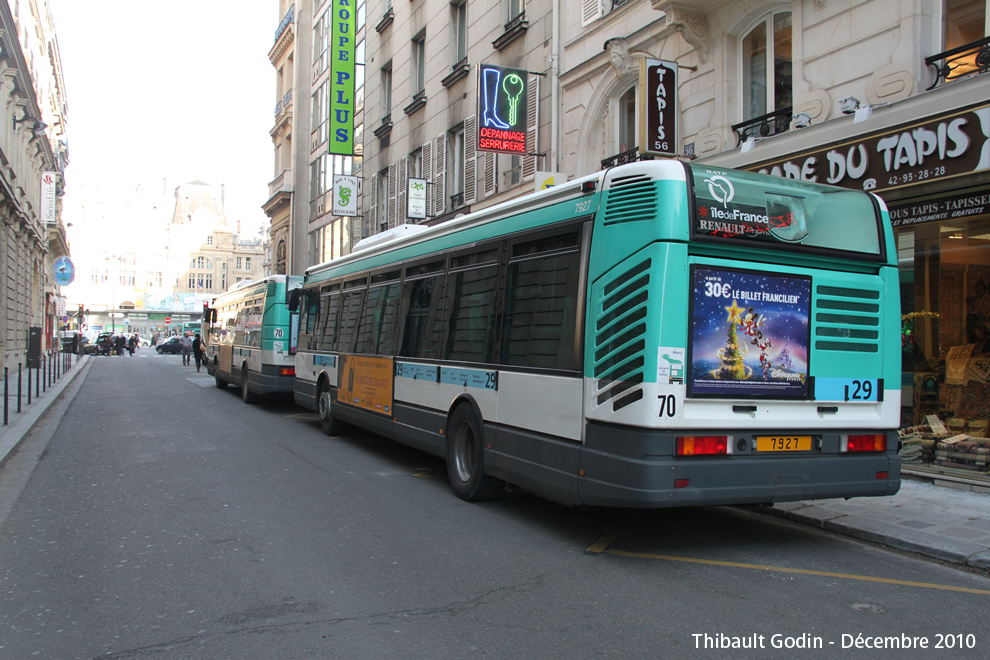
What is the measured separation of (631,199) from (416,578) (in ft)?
9.98

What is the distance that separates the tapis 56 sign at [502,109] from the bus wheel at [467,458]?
9498 mm

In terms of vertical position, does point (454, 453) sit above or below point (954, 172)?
below

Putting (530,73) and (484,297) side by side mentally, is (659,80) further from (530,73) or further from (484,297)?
(484,297)

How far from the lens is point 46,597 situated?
Answer: 15.4 feet

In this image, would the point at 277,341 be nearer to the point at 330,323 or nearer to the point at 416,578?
the point at 330,323

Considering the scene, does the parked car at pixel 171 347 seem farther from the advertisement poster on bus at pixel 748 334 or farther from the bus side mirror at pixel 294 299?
the advertisement poster on bus at pixel 748 334

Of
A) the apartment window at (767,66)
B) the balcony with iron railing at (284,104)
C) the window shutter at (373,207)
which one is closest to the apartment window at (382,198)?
the window shutter at (373,207)

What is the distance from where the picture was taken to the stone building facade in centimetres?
2511

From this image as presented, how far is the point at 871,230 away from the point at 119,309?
102 m

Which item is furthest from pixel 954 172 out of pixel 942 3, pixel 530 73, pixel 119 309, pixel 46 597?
pixel 119 309

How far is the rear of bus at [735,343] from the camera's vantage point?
17.6 feet

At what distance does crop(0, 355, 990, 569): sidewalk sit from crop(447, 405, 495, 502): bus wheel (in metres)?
2.65

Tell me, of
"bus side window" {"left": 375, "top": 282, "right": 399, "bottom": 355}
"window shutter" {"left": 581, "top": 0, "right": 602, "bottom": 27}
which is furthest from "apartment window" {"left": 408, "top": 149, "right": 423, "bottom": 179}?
"bus side window" {"left": 375, "top": 282, "right": 399, "bottom": 355}

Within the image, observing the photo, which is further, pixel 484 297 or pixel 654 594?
pixel 484 297
